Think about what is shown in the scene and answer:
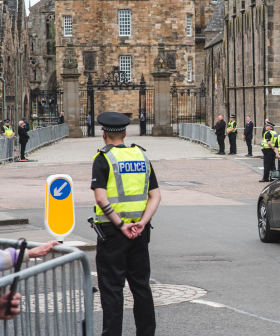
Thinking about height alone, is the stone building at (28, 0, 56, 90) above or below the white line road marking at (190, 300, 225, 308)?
above

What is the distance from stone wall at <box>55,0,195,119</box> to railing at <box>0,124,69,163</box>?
25972mm

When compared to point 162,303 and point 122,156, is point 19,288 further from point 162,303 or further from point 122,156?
point 162,303

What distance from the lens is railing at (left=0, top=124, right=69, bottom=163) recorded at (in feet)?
90.5

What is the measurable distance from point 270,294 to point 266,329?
131 cm

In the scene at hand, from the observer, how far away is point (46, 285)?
13.4 ft

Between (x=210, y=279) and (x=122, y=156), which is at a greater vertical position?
(x=122, y=156)

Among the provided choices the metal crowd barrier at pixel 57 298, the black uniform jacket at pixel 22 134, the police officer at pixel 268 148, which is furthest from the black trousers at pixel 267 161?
the metal crowd barrier at pixel 57 298

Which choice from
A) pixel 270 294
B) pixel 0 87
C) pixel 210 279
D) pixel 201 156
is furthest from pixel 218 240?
pixel 0 87

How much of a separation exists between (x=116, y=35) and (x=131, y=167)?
216ft

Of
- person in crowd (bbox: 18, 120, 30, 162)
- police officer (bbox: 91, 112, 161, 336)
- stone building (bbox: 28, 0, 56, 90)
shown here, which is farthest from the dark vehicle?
stone building (bbox: 28, 0, 56, 90)

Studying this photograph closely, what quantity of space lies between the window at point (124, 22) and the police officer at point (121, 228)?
2589 inches

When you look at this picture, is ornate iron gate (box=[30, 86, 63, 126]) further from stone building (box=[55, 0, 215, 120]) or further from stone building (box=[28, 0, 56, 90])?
stone building (box=[28, 0, 56, 90])

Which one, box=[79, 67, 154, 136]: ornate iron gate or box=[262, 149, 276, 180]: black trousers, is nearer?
box=[262, 149, 276, 180]: black trousers

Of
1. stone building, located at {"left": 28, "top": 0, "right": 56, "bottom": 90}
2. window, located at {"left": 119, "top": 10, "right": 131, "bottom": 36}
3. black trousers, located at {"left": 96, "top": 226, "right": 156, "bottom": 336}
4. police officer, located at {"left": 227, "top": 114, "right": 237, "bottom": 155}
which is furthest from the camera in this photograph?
stone building, located at {"left": 28, "top": 0, "right": 56, "bottom": 90}
